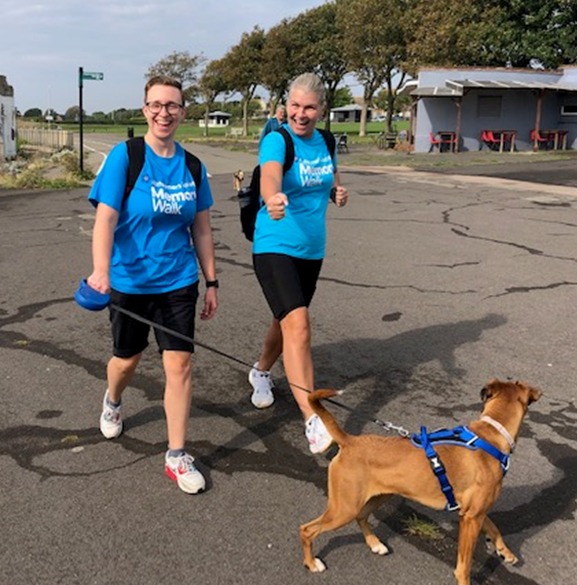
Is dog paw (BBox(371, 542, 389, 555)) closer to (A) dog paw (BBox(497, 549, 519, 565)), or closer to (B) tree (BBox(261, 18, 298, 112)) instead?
(A) dog paw (BBox(497, 549, 519, 565))

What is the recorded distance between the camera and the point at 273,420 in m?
4.06

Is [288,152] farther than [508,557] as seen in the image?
Yes

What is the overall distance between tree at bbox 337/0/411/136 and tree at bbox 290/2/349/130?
8861 mm

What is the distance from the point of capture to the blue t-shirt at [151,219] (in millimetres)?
3121

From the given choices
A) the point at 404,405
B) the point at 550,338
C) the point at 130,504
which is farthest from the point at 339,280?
the point at 130,504

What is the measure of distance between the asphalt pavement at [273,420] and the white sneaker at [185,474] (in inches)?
2.2

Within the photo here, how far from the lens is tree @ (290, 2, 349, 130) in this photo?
4878 centimetres

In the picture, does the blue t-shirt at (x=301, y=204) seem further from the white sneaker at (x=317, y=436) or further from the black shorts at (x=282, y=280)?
the white sneaker at (x=317, y=436)

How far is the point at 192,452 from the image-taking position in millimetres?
3664

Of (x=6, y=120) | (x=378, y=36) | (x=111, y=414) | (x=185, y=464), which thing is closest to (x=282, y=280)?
(x=185, y=464)

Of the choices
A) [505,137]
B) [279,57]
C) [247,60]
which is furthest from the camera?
[247,60]

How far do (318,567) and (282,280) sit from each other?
4.94 feet

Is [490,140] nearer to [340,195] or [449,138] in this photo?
[449,138]

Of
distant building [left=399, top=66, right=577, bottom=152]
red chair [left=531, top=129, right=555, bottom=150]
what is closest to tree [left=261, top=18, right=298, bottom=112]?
distant building [left=399, top=66, right=577, bottom=152]
